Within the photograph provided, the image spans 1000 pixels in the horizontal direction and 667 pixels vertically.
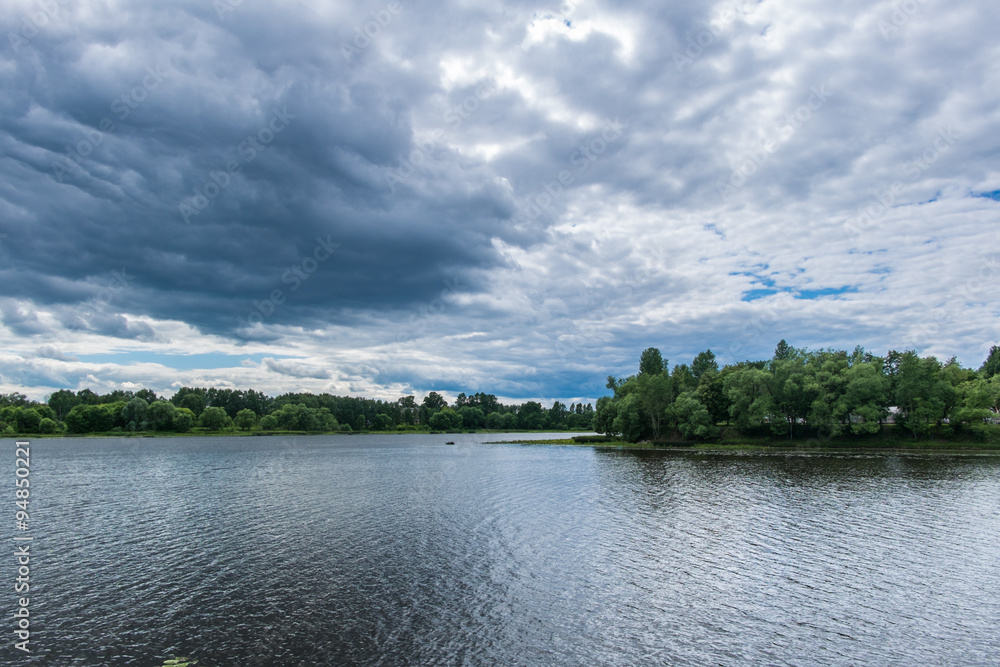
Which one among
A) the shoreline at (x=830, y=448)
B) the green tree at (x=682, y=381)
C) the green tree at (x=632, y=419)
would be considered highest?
the green tree at (x=682, y=381)


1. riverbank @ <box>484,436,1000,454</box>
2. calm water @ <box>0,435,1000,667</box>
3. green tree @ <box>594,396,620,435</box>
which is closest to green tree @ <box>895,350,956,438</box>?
riverbank @ <box>484,436,1000,454</box>

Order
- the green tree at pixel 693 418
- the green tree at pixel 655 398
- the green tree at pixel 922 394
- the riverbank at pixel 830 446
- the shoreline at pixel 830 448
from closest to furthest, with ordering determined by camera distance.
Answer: the shoreline at pixel 830 448
the riverbank at pixel 830 446
the green tree at pixel 922 394
the green tree at pixel 693 418
the green tree at pixel 655 398

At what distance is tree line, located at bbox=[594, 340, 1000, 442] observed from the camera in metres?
110

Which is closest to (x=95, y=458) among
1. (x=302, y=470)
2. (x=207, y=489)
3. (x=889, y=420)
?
→ (x=302, y=470)

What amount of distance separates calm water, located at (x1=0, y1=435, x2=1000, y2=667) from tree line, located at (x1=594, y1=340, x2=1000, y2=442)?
219 ft

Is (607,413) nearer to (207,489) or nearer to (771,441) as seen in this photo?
(771,441)

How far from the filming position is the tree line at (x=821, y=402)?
10962 centimetres

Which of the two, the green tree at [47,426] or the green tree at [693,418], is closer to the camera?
the green tree at [693,418]

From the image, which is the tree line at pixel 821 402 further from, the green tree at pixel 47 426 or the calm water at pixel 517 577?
the green tree at pixel 47 426

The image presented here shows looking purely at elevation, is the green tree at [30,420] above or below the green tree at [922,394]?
below

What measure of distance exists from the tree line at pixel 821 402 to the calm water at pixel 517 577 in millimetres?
66697

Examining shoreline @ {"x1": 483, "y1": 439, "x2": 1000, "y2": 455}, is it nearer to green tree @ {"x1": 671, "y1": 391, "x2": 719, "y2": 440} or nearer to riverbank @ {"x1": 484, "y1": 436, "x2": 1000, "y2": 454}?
riverbank @ {"x1": 484, "y1": 436, "x2": 1000, "y2": 454}

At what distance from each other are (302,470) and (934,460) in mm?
104726

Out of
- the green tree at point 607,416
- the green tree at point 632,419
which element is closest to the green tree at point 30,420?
the green tree at point 607,416
